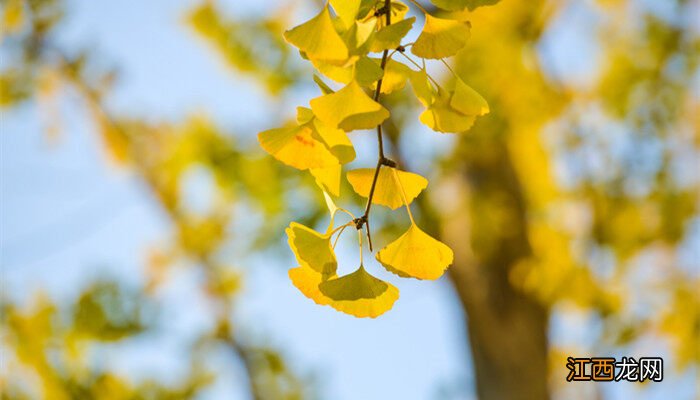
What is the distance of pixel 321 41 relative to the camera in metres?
0.31

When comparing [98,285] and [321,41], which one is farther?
[98,285]

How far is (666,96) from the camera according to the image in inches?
93.5

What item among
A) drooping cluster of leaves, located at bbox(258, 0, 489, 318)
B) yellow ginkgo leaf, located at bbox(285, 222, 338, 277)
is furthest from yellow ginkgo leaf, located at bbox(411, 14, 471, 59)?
yellow ginkgo leaf, located at bbox(285, 222, 338, 277)

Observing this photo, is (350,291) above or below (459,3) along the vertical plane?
below

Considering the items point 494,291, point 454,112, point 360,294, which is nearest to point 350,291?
point 360,294

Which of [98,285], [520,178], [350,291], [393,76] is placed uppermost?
[520,178]

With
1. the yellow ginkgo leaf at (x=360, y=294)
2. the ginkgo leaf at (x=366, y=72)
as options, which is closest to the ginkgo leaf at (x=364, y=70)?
the ginkgo leaf at (x=366, y=72)

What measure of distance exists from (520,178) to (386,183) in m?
2.73

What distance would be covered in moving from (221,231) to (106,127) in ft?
2.81

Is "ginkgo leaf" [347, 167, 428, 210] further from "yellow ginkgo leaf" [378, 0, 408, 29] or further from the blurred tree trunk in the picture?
the blurred tree trunk

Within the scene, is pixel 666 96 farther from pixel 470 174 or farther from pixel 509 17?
pixel 470 174

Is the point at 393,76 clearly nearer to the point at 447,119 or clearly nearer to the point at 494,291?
the point at 447,119

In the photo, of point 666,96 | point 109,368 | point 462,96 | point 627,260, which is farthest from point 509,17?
point 462,96

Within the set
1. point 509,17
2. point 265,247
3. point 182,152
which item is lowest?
point 265,247
